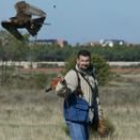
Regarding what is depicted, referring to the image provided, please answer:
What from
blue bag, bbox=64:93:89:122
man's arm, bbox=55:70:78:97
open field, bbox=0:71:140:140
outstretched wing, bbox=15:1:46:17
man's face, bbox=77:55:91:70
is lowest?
Result: open field, bbox=0:71:140:140

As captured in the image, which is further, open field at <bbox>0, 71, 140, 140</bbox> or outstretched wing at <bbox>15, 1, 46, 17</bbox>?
open field at <bbox>0, 71, 140, 140</bbox>

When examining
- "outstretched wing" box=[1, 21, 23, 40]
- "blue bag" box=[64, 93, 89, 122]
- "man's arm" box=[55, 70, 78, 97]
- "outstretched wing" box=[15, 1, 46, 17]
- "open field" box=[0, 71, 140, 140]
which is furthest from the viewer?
"open field" box=[0, 71, 140, 140]

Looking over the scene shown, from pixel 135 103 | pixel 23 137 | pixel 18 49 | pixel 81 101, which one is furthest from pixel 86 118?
pixel 18 49

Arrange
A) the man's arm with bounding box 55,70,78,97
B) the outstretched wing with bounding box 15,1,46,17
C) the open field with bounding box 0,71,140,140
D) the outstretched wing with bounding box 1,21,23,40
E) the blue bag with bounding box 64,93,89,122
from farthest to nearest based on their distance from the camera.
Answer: the open field with bounding box 0,71,140,140 → the blue bag with bounding box 64,93,89,122 → the man's arm with bounding box 55,70,78,97 → the outstretched wing with bounding box 1,21,23,40 → the outstretched wing with bounding box 15,1,46,17

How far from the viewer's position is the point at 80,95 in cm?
803

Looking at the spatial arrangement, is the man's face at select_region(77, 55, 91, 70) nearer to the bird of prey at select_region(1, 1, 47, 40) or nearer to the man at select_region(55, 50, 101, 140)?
the man at select_region(55, 50, 101, 140)

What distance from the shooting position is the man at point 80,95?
780cm

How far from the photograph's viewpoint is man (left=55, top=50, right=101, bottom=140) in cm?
780

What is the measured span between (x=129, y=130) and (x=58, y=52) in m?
80.5

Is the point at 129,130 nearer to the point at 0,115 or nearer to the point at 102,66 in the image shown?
the point at 0,115

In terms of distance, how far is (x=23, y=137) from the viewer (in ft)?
46.2

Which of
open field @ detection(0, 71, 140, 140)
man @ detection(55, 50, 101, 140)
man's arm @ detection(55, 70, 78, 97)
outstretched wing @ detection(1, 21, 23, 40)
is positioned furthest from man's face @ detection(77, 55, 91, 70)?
open field @ detection(0, 71, 140, 140)

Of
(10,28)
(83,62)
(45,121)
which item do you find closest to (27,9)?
(10,28)

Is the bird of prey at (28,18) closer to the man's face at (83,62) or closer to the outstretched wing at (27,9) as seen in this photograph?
the outstretched wing at (27,9)
